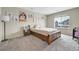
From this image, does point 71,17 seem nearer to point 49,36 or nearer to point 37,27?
point 49,36

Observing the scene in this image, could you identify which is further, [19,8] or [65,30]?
[65,30]

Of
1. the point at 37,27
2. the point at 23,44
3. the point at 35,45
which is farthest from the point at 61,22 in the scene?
the point at 23,44

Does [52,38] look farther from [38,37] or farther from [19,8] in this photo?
Answer: [19,8]

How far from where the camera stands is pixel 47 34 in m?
2.02

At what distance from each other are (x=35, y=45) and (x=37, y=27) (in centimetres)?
40

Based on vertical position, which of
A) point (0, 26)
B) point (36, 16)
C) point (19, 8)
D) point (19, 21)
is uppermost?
point (19, 8)

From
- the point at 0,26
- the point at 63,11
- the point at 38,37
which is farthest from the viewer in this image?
the point at 38,37

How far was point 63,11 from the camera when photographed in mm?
1683

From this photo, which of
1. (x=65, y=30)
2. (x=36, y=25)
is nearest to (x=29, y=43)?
(x=36, y=25)

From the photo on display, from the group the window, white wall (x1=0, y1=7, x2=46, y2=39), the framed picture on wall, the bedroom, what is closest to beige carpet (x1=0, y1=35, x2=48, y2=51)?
the bedroom

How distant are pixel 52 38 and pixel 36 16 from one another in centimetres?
63

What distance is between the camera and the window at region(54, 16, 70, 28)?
1.71 metres

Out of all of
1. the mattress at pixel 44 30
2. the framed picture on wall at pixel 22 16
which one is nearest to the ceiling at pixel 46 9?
the framed picture on wall at pixel 22 16

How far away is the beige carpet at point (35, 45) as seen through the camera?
1.58m
